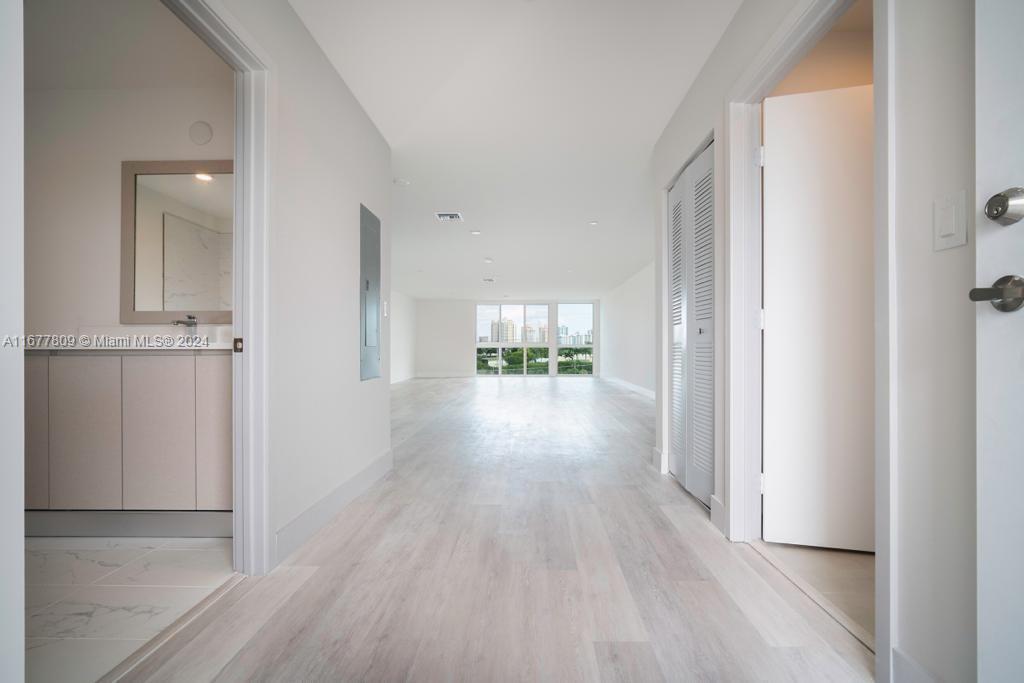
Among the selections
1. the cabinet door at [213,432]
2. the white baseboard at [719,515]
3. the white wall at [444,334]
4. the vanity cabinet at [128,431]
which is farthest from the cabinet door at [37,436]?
the white wall at [444,334]

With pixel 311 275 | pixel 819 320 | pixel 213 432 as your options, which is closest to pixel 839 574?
pixel 819 320

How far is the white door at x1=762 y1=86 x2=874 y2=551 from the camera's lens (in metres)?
2.12

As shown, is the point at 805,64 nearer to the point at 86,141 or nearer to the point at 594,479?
the point at 594,479

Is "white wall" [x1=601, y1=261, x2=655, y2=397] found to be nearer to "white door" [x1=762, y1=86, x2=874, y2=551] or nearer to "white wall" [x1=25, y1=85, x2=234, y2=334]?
"white door" [x1=762, y1=86, x2=874, y2=551]

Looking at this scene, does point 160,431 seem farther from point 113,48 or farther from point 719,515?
point 719,515

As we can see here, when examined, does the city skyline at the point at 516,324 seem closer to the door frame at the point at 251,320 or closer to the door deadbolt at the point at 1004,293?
the door frame at the point at 251,320

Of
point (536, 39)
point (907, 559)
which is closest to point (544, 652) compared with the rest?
point (907, 559)

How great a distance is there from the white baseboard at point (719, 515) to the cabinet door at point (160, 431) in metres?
2.68

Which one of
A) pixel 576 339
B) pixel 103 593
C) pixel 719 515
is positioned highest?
pixel 576 339

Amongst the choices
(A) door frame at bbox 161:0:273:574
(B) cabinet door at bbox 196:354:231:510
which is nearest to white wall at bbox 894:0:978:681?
(A) door frame at bbox 161:0:273:574

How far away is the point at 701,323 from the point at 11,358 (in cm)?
285

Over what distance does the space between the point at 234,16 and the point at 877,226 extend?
236cm

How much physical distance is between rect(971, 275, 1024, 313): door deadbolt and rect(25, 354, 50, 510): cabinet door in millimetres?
3620

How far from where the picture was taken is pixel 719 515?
2.42 metres
